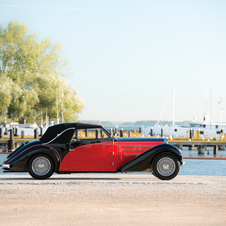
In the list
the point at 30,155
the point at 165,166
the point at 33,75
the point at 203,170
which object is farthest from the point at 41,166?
the point at 33,75

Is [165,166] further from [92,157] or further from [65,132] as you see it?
[65,132]

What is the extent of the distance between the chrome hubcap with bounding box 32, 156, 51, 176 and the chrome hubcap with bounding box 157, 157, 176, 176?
270cm

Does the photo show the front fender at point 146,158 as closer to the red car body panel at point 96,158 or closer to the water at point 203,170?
the red car body panel at point 96,158

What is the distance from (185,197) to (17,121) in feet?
139

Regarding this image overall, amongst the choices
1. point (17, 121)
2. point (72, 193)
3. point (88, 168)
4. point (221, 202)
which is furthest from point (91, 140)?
point (17, 121)

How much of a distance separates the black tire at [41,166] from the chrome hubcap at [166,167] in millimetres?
2623

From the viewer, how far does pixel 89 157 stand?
972cm

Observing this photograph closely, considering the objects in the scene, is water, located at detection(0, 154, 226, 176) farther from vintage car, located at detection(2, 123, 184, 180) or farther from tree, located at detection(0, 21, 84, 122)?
tree, located at detection(0, 21, 84, 122)

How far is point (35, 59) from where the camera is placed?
51.9 m

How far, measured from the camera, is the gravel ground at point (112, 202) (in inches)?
229

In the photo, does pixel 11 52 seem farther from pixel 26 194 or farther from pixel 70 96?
pixel 26 194

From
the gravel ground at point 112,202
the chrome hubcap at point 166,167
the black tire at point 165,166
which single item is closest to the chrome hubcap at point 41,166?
the gravel ground at point 112,202

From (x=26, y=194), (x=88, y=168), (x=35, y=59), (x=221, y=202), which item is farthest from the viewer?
(x=35, y=59)

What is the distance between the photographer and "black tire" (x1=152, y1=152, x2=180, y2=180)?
971cm
